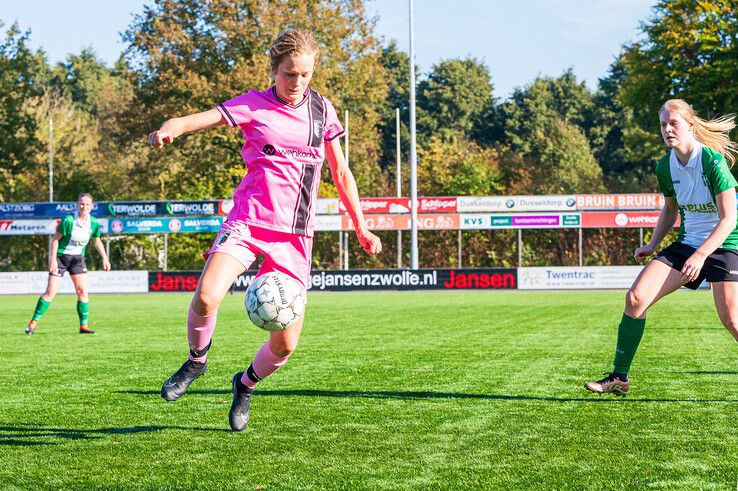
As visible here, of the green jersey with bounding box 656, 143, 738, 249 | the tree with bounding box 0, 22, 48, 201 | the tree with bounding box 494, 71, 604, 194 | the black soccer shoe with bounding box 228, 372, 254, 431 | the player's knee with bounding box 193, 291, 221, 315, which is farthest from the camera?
the tree with bounding box 494, 71, 604, 194

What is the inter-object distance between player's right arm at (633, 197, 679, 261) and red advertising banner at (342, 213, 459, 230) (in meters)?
34.0

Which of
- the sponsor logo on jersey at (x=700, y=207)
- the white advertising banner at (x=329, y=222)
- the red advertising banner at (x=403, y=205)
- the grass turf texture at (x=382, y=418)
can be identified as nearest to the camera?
the grass turf texture at (x=382, y=418)

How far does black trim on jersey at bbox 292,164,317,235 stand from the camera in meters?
5.68

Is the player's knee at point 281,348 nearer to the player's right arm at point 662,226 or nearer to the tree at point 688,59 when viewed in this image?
the player's right arm at point 662,226

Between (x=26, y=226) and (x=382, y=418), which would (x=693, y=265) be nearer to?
(x=382, y=418)

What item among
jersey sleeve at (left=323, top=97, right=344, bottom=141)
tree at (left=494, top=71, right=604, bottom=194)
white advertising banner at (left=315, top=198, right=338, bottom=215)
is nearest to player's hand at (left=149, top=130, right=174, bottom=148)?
jersey sleeve at (left=323, top=97, right=344, bottom=141)

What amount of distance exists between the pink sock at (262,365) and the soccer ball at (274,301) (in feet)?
1.27

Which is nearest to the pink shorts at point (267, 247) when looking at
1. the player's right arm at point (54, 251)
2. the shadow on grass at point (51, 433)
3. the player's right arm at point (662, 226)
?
the shadow on grass at point (51, 433)

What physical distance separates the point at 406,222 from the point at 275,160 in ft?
120

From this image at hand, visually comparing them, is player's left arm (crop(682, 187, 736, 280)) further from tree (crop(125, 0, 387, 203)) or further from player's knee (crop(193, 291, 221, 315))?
tree (crop(125, 0, 387, 203))

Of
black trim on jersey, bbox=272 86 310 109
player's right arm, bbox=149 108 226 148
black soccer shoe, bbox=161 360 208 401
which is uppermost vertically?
black trim on jersey, bbox=272 86 310 109

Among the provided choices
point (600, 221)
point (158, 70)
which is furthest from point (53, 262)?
point (158, 70)

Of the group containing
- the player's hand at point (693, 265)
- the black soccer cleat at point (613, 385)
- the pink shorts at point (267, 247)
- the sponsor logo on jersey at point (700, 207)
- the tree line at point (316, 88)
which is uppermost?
the tree line at point (316, 88)

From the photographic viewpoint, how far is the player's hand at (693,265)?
6.53 metres
